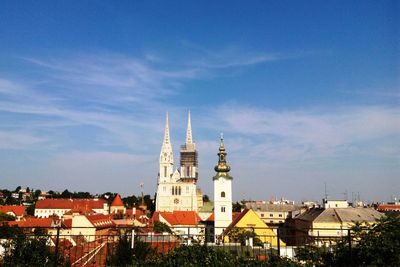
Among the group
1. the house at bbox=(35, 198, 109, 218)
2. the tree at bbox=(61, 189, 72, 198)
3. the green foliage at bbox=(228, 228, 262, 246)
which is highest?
the tree at bbox=(61, 189, 72, 198)

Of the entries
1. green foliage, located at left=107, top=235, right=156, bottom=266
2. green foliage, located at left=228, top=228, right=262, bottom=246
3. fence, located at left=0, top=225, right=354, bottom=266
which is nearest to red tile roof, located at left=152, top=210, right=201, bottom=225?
green foliage, located at left=228, top=228, right=262, bottom=246

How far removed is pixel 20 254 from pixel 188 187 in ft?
286

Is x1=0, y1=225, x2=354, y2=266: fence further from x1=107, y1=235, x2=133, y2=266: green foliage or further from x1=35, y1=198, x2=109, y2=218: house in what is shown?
x1=35, y1=198, x2=109, y2=218: house

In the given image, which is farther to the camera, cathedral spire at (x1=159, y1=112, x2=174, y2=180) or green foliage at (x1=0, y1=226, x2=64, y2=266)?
cathedral spire at (x1=159, y1=112, x2=174, y2=180)

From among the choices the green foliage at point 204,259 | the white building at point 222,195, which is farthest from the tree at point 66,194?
the green foliage at point 204,259

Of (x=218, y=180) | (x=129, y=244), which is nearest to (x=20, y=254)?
(x=129, y=244)

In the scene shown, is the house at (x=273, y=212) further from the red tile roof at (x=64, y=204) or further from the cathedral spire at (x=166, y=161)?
the red tile roof at (x=64, y=204)

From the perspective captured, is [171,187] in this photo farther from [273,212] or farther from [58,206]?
[58,206]

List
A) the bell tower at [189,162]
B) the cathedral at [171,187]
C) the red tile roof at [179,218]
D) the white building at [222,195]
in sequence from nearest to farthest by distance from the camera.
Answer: the white building at [222,195] < the red tile roof at [179,218] < the cathedral at [171,187] < the bell tower at [189,162]

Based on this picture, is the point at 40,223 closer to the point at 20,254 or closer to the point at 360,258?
the point at 20,254

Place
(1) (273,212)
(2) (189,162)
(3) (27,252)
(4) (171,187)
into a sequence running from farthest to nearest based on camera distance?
1. (2) (189,162)
2. (4) (171,187)
3. (1) (273,212)
4. (3) (27,252)

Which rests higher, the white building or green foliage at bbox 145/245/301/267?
the white building

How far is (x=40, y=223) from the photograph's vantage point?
168ft

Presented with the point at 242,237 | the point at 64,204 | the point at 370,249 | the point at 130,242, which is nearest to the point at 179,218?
the point at 64,204
